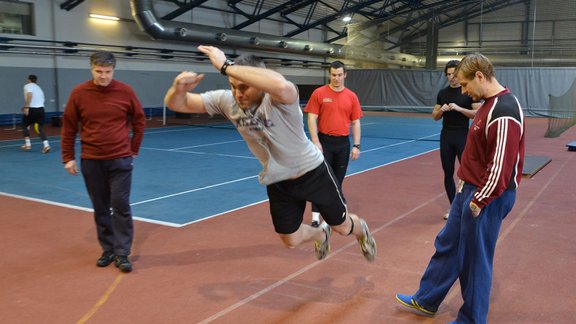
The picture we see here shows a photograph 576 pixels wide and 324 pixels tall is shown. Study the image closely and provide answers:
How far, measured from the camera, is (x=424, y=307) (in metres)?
4.16

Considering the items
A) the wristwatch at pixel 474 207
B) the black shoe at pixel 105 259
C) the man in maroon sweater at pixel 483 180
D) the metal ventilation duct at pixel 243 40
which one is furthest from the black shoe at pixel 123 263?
the metal ventilation duct at pixel 243 40

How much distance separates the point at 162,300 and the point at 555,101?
27465mm

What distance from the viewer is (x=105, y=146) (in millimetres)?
5234

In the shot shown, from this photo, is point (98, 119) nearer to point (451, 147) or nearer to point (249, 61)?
point (249, 61)

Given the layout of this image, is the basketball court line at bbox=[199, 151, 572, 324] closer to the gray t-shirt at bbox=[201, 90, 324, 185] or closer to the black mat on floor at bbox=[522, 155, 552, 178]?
the black mat on floor at bbox=[522, 155, 552, 178]

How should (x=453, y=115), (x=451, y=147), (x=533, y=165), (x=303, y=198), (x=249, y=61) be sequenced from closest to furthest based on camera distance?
(x=249, y=61) → (x=303, y=198) → (x=453, y=115) → (x=451, y=147) → (x=533, y=165)

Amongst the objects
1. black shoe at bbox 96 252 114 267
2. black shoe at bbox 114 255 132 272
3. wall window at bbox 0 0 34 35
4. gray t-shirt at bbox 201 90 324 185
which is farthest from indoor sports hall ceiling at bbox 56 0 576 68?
gray t-shirt at bbox 201 90 324 185

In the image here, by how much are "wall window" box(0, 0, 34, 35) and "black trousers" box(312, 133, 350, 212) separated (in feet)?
58.5

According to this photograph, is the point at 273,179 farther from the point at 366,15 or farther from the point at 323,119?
the point at 366,15

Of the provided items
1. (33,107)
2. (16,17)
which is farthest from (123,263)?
(16,17)

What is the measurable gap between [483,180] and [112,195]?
344 centimetres

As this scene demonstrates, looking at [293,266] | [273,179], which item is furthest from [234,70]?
[293,266]

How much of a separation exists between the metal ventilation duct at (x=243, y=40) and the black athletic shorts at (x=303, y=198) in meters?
19.7

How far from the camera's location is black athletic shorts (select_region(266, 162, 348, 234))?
13.2 feet
